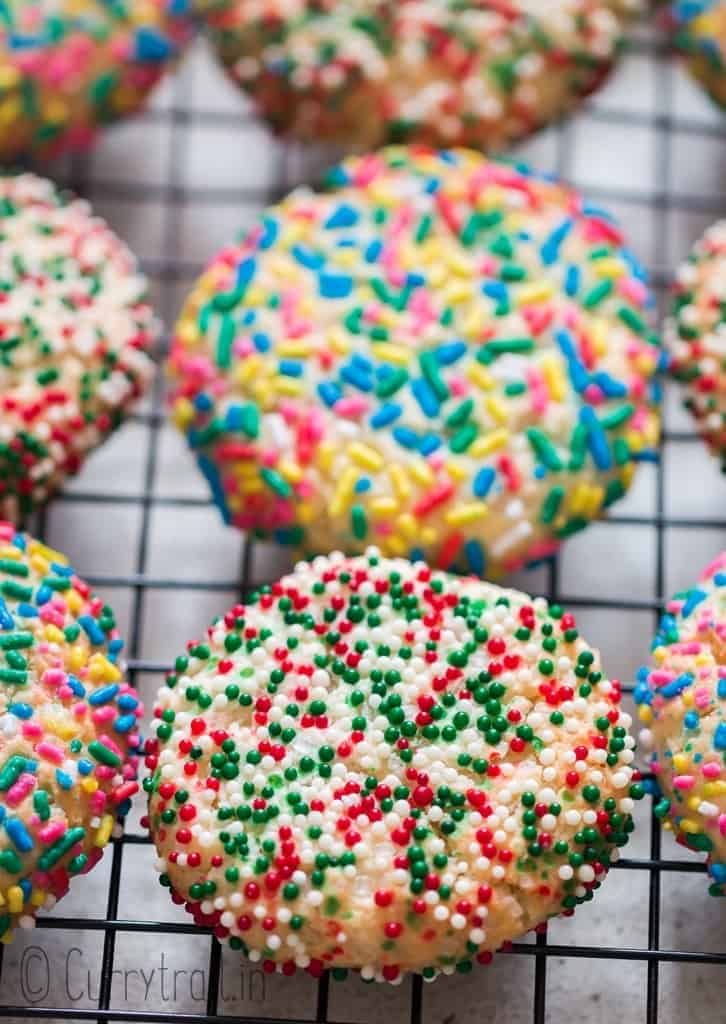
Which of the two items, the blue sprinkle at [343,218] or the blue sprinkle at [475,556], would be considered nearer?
the blue sprinkle at [475,556]

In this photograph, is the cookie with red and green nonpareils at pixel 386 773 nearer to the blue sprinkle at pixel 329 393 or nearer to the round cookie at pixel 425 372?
the round cookie at pixel 425 372

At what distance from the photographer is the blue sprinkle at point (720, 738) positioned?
1719mm

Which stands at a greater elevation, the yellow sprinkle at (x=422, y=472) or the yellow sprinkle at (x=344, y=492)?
the yellow sprinkle at (x=422, y=472)

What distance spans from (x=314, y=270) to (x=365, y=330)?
0.12 metres

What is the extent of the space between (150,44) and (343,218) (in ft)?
1.45

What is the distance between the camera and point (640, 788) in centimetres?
179

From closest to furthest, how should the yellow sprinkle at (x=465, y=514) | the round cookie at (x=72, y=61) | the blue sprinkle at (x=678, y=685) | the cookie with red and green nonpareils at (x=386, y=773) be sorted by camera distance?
the cookie with red and green nonpareils at (x=386, y=773), the blue sprinkle at (x=678, y=685), the yellow sprinkle at (x=465, y=514), the round cookie at (x=72, y=61)

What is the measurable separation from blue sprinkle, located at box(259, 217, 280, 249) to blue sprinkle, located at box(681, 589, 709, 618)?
0.78 metres

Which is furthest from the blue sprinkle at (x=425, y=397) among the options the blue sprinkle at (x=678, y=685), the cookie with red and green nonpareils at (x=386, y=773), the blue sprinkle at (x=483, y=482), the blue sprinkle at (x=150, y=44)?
the blue sprinkle at (x=150, y=44)

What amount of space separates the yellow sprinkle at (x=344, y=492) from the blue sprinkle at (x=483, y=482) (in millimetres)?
158

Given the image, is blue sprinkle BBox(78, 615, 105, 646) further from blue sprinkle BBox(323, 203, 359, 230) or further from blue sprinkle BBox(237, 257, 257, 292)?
blue sprinkle BBox(323, 203, 359, 230)

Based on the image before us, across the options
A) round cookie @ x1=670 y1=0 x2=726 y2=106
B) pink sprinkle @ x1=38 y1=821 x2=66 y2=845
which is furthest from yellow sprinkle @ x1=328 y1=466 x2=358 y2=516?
round cookie @ x1=670 y1=0 x2=726 y2=106

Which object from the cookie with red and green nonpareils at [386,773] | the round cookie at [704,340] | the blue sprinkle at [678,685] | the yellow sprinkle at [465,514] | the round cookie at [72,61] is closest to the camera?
the cookie with red and green nonpareils at [386,773]

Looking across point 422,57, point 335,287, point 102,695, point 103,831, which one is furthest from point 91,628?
point 422,57
